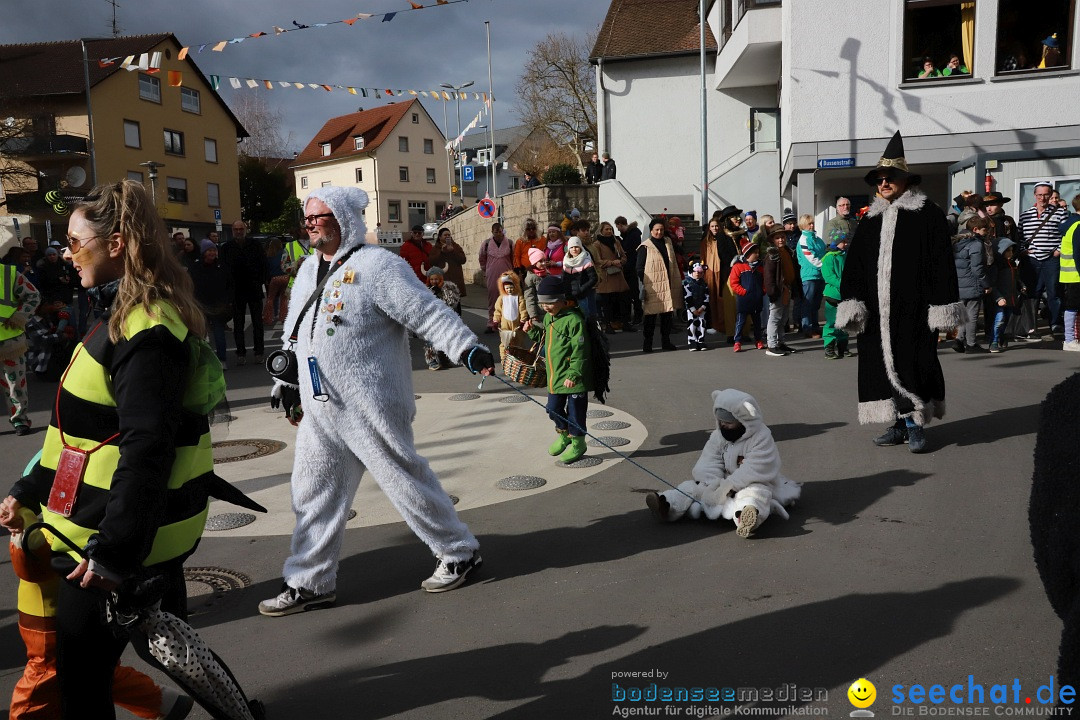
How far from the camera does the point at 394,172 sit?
69250mm

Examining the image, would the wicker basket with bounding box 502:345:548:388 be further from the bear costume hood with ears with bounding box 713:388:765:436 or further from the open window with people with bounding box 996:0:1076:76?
the open window with people with bounding box 996:0:1076:76

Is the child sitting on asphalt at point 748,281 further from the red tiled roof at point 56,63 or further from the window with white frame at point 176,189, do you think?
the window with white frame at point 176,189

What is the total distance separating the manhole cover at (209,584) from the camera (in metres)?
4.42

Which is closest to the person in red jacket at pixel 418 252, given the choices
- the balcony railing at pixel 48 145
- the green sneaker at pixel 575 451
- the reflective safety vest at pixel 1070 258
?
the green sneaker at pixel 575 451

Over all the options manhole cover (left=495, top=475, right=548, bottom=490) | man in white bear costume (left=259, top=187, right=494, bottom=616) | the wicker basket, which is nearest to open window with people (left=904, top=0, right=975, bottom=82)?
the wicker basket

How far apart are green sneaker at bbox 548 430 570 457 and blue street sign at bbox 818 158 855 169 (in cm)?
1371

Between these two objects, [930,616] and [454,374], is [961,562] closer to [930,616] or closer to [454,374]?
[930,616]

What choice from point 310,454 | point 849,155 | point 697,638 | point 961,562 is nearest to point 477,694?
point 697,638

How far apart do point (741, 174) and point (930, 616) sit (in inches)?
890

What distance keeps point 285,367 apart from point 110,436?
1.92 metres

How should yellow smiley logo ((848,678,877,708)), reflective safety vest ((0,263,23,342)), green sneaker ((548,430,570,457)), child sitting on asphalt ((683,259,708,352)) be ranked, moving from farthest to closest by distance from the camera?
child sitting on asphalt ((683,259,708,352))
reflective safety vest ((0,263,23,342))
green sneaker ((548,430,570,457))
yellow smiley logo ((848,678,877,708))

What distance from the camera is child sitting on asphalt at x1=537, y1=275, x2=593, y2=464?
6672 mm

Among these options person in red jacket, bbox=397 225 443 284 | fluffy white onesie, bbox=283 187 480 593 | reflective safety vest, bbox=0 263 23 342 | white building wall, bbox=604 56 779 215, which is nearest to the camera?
fluffy white onesie, bbox=283 187 480 593

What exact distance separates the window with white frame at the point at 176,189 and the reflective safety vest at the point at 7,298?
40860 millimetres
